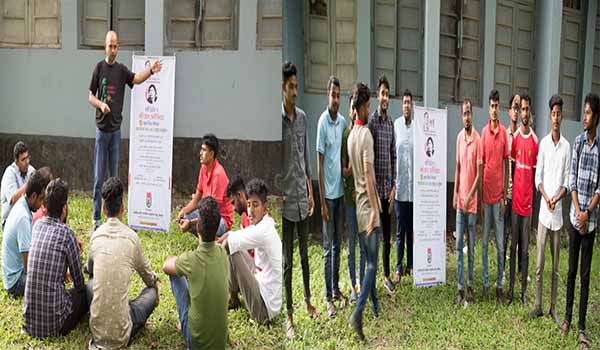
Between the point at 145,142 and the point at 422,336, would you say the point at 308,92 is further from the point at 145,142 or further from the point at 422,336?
the point at 422,336

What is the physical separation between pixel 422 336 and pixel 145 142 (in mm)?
1049

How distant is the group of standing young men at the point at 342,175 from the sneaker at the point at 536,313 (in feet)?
2.96

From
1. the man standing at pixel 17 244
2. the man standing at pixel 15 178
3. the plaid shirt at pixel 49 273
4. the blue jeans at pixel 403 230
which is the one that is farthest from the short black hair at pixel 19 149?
the blue jeans at pixel 403 230

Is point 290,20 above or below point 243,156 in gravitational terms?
above

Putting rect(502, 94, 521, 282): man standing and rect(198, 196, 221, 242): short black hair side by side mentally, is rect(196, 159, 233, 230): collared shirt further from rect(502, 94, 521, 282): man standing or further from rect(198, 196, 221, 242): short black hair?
rect(502, 94, 521, 282): man standing

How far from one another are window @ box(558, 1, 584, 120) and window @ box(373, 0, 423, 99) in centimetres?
70

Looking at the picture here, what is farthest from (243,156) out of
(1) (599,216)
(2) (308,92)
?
(1) (599,216)

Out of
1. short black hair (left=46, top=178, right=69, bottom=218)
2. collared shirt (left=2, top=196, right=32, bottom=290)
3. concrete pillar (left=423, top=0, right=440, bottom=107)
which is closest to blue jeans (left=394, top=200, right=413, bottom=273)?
concrete pillar (left=423, top=0, right=440, bottom=107)

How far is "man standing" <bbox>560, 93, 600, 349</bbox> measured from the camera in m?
2.36

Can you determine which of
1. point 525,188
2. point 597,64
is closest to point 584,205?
point 525,188

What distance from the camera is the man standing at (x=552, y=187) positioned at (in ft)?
7.65

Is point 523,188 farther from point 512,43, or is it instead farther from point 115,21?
point 115,21

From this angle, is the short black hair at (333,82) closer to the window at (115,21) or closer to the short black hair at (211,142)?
the short black hair at (211,142)

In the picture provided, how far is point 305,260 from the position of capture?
5.74 ft
